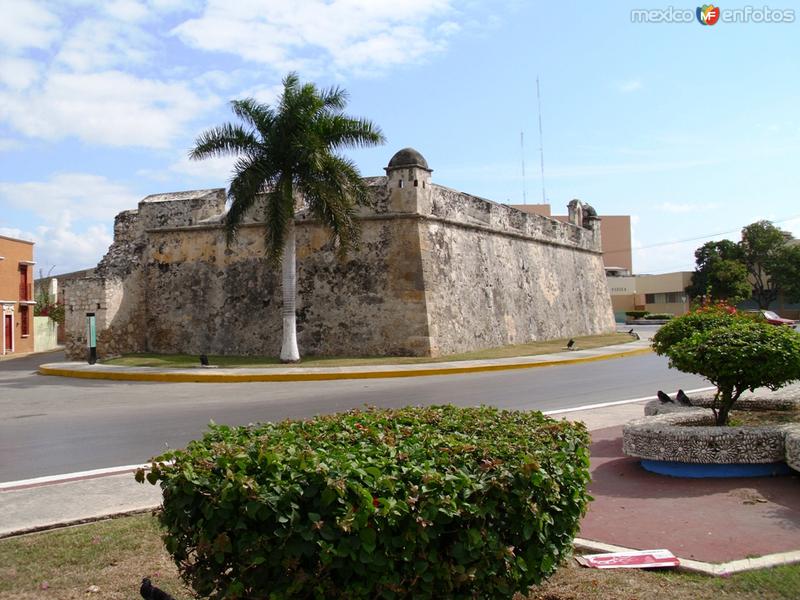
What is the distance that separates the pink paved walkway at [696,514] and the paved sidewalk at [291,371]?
1088cm

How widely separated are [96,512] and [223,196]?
19.6 meters

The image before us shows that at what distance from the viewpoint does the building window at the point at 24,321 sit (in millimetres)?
36125

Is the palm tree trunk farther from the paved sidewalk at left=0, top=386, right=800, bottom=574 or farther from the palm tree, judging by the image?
the paved sidewalk at left=0, top=386, right=800, bottom=574

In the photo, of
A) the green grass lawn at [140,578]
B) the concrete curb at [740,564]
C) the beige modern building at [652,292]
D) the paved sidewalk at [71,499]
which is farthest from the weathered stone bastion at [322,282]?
the beige modern building at [652,292]

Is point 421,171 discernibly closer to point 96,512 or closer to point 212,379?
point 212,379

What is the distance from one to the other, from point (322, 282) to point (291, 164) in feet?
12.8

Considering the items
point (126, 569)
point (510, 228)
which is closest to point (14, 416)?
point (126, 569)

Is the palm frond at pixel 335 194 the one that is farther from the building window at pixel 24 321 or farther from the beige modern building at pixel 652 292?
the beige modern building at pixel 652 292

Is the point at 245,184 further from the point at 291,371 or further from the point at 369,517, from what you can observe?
the point at 369,517

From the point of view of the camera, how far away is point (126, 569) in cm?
428

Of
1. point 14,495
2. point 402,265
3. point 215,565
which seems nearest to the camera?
point 215,565

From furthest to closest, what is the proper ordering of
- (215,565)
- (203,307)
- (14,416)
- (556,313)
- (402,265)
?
(556,313) → (203,307) → (402,265) → (14,416) → (215,565)

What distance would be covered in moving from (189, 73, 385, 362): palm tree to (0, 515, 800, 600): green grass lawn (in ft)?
47.9

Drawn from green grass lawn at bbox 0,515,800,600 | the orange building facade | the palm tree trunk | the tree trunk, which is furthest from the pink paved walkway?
the orange building facade
